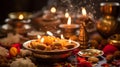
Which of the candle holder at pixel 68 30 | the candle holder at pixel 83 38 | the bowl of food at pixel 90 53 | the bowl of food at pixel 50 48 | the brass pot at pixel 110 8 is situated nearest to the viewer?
the bowl of food at pixel 50 48

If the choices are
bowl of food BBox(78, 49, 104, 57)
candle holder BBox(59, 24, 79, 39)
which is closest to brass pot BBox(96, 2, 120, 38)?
candle holder BBox(59, 24, 79, 39)

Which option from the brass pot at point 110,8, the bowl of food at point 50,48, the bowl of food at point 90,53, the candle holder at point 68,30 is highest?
the brass pot at point 110,8

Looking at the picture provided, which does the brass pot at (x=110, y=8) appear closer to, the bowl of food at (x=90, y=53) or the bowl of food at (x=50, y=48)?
the bowl of food at (x=90, y=53)

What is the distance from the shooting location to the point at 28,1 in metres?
6.80

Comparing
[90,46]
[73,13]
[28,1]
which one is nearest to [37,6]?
[28,1]

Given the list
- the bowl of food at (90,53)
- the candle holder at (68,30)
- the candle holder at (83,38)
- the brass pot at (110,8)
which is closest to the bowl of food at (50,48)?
the bowl of food at (90,53)

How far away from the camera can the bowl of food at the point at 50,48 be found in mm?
2357

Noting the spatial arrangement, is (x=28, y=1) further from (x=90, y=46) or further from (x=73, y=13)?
(x=90, y=46)

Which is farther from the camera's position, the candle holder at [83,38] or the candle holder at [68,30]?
the candle holder at [68,30]

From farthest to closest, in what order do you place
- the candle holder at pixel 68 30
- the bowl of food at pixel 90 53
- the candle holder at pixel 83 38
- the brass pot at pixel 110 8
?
the brass pot at pixel 110 8 → the candle holder at pixel 68 30 → the candle holder at pixel 83 38 → the bowl of food at pixel 90 53

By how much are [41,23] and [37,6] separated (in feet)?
10.9

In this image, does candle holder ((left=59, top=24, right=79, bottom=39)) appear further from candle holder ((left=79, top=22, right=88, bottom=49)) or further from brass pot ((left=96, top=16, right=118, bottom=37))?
brass pot ((left=96, top=16, right=118, bottom=37))

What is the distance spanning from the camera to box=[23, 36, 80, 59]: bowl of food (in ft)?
7.73

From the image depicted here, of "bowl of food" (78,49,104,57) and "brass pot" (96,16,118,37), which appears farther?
"brass pot" (96,16,118,37)
